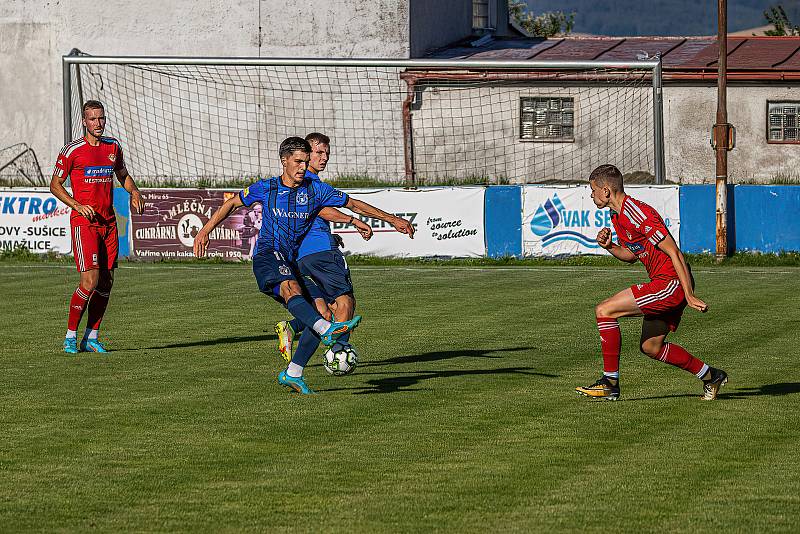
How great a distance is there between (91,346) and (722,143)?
14.8 meters

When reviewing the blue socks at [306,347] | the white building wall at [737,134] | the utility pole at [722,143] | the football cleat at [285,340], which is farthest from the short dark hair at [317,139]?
the white building wall at [737,134]

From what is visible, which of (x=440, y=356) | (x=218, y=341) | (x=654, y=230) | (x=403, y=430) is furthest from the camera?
(x=218, y=341)

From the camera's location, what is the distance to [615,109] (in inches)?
1287

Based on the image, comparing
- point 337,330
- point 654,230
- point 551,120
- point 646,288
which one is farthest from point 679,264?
point 551,120

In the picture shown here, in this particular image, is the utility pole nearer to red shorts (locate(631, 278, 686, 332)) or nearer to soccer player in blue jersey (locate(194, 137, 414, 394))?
soccer player in blue jersey (locate(194, 137, 414, 394))

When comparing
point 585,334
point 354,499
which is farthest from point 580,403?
point 585,334

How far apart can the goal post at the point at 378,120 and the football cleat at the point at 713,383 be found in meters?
22.1

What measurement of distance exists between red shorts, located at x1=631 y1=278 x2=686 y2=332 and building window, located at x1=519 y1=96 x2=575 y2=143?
24.3 metres

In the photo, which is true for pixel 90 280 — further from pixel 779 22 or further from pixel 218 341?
pixel 779 22

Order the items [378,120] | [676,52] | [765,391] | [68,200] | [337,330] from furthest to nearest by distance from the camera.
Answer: [676,52], [378,120], [68,200], [765,391], [337,330]

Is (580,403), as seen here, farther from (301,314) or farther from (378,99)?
(378,99)

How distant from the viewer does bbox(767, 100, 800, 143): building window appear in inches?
1312

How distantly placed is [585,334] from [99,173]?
17.1 ft

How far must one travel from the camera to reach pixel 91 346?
12945mm
